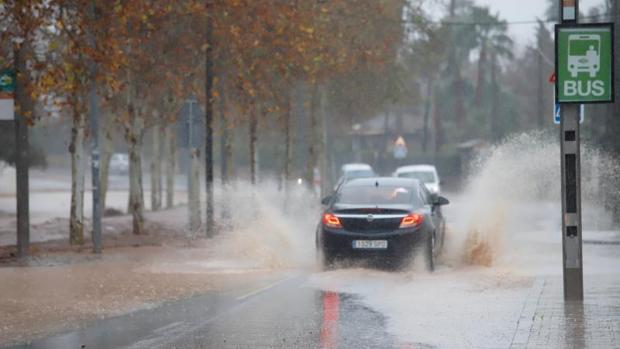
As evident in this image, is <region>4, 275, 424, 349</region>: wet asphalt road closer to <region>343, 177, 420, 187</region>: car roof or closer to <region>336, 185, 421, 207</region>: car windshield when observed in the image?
<region>336, 185, 421, 207</region>: car windshield

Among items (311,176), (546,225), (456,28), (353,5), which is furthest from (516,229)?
(456,28)

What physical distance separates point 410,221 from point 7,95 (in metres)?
7.04

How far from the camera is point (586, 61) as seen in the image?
14.2 meters

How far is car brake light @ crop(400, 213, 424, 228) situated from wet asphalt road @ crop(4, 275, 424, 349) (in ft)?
11.0

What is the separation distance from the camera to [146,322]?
13883mm

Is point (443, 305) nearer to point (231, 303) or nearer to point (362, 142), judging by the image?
point (231, 303)

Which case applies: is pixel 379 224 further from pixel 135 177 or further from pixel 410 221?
pixel 135 177

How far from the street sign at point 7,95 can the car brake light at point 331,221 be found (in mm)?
5545

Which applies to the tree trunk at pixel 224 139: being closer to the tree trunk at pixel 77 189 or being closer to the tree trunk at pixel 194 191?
the tree trunk at pixel 194 191

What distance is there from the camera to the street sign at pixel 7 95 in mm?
21531

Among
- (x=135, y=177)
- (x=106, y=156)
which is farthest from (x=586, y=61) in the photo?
(x=106, y=156)

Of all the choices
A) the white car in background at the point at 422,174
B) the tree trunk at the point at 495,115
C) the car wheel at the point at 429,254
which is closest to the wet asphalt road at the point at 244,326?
the car wheel at the point at 429,254

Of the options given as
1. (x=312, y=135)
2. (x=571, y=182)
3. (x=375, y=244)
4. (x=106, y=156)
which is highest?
(x=312, y=135)

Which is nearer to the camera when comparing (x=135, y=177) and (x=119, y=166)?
(x=135, y=177)
